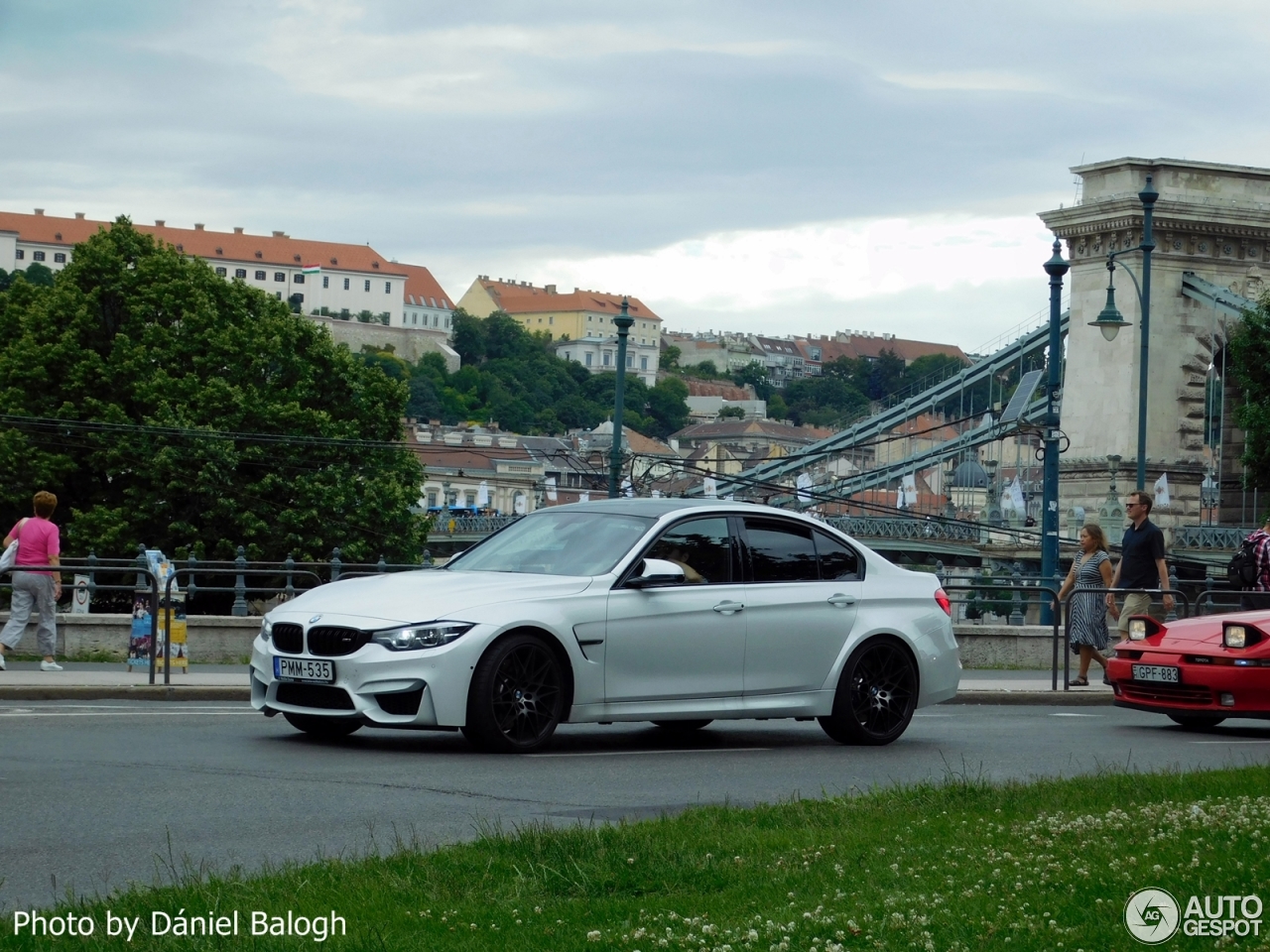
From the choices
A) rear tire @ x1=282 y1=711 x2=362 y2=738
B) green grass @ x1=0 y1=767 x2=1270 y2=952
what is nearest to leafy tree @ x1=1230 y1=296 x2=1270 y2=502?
rear tire @ x1=282 y1=711 x2=362 y2=738

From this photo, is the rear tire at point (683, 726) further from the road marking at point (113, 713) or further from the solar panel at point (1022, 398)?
the solar panel at point (1022, 398)

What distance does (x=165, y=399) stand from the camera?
53.1m

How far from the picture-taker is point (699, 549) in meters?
11.8

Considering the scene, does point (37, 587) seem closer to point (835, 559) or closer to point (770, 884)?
point (835, 559)

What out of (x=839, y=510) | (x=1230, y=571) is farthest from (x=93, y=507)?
(x=839, y=510)

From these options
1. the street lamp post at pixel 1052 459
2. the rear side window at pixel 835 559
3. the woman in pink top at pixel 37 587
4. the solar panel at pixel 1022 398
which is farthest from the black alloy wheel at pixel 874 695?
the solar panel at pixel 1022 398

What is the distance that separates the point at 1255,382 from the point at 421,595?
3954 centimetres

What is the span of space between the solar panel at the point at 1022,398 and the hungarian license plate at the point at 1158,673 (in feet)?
56.2

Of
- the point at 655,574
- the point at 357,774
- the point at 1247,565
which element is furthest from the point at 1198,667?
the point at 357,774

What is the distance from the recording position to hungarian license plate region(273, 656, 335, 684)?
10430 millimetres

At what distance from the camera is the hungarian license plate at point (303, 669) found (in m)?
10.4

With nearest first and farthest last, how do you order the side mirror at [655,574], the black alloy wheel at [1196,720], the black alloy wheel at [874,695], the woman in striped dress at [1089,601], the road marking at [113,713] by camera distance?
the side mirror at [655,574]
the black alloy wheel at [874,695]
the road marking at [113,713]
the black alloy wheel at [1196,720]
the woman in striped dress at [1089,601]

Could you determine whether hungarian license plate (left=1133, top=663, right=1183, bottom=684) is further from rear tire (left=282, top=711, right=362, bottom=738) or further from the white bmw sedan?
rear tire (left=282, top=711, right=362, bottom=738)

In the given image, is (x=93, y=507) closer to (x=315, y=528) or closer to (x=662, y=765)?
(x=315, y=528)
